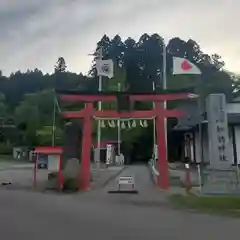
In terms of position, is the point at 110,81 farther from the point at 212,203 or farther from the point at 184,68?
the point at 212,203

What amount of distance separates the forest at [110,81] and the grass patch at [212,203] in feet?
143

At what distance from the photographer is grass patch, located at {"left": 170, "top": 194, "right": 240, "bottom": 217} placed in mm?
14094

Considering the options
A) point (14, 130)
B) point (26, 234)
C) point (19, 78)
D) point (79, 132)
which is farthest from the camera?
point (19, 78)

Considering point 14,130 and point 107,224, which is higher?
point 14,130

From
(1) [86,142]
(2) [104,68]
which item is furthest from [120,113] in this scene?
(2) [104,68]

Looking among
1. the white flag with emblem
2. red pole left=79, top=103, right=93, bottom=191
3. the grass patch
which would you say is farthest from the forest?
the grass patch

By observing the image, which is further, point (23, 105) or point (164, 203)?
point (23, 105)

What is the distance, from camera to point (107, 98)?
75.7 feet

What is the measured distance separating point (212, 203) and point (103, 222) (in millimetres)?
5442

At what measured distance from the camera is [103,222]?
11.0m

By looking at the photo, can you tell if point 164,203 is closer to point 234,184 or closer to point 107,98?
point 234,184

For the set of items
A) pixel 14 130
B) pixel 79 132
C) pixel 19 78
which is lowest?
pixel 79 132

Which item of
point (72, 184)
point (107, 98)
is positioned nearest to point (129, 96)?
point (107, 98)

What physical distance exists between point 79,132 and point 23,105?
2044 inches
